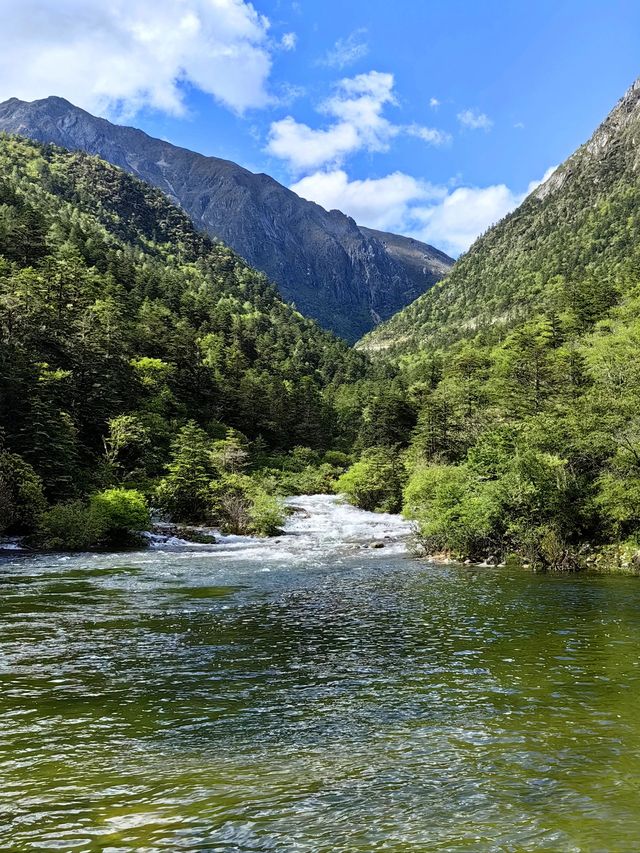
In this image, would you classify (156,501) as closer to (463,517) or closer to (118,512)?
(118,512)

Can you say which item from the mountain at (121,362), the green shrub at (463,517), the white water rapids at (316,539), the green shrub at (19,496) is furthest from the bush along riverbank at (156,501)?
the green shrub at (463,517)

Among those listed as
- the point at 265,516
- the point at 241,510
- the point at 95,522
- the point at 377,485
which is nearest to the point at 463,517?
the point at 265,516

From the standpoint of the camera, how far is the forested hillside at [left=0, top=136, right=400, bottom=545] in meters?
49.4

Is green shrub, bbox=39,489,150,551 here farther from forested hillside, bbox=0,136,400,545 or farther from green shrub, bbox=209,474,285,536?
green shrub, bbox=209,474,285,536

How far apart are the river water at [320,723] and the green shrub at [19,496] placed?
19535 millimetres

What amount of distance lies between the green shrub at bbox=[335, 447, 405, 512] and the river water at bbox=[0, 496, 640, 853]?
4611 centimetres

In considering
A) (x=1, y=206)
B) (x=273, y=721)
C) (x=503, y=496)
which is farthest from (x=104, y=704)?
(x=1, y=206)

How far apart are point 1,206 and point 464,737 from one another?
447ft

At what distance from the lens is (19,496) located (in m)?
41.3

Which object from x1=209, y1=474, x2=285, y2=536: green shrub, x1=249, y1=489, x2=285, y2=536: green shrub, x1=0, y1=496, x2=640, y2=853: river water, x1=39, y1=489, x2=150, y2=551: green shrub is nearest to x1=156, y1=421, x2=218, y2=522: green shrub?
x1=209, y1=474, x2=285, y2=536: green shrub

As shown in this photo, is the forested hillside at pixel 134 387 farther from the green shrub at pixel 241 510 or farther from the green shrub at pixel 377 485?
the green shrub at pixel 377 485

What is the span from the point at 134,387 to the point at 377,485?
38840mm

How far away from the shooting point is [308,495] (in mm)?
80312

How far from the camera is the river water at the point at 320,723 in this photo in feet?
24.0
